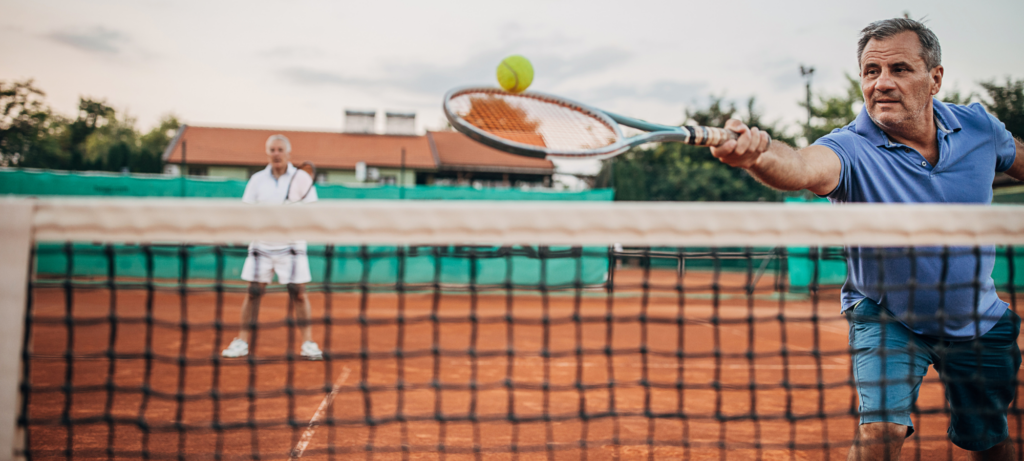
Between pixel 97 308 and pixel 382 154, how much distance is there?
1635 cm

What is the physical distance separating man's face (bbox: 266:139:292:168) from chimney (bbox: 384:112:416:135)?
2076 centimetres

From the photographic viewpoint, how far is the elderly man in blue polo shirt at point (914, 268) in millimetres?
1542

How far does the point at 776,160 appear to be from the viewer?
4.77ft

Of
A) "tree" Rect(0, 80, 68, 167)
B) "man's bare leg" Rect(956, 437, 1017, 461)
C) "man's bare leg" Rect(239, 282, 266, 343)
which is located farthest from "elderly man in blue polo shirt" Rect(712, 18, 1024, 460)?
"tree" Rect(0, 80, 68, 167)

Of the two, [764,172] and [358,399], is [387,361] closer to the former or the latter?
[358,399]

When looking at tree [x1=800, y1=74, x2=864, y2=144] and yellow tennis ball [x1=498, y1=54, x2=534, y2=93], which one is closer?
yellow tennis ball [x1=498, y1=54, x2=534, y2=93]

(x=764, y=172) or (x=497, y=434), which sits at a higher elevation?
(x=764, y=172)

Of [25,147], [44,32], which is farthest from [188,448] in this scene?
[44,32]

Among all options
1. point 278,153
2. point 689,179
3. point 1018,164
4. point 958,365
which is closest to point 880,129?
point 1018,164

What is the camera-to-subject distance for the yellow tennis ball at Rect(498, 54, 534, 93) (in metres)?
2.61

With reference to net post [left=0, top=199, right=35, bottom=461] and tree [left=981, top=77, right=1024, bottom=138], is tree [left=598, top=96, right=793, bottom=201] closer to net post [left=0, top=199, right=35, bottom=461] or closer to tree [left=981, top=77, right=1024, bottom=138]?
tree [left=981, top=77, right=1024, bottom=138]

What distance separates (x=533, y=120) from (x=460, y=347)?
3146 mm

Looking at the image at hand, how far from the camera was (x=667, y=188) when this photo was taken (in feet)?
72.0

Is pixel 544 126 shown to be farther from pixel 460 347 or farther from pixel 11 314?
pixel 460 347
